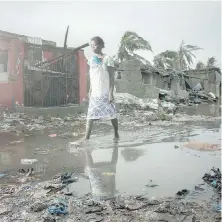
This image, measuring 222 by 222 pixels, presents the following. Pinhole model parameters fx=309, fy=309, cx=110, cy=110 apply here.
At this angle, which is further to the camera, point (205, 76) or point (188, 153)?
Result: point (205, 76)

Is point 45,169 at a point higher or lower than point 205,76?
lower

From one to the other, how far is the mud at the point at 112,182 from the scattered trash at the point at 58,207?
0.04m

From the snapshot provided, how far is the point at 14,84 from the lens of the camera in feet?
41.4

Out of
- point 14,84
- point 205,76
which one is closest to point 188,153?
point 14,84

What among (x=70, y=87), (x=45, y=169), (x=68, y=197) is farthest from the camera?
(x=70, y=87)

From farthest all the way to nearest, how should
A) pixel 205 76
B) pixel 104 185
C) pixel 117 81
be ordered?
pixel 205 76
pixel 117 81
pixel 104 185

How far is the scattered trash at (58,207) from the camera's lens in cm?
228

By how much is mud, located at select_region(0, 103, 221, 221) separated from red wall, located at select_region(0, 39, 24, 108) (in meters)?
7.58

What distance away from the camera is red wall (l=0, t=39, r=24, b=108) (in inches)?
491

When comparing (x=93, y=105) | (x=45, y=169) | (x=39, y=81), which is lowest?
(x=45, y=169)

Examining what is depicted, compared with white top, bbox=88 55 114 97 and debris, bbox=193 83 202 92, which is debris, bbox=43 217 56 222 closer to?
white top, bbox=88 55 114 97

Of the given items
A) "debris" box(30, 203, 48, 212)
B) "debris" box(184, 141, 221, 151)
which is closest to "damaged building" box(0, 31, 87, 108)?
"debris" box(184, 141, 221, 151)

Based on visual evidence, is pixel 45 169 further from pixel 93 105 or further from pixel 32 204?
pixel 93 105

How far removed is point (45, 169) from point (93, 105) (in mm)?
2088
